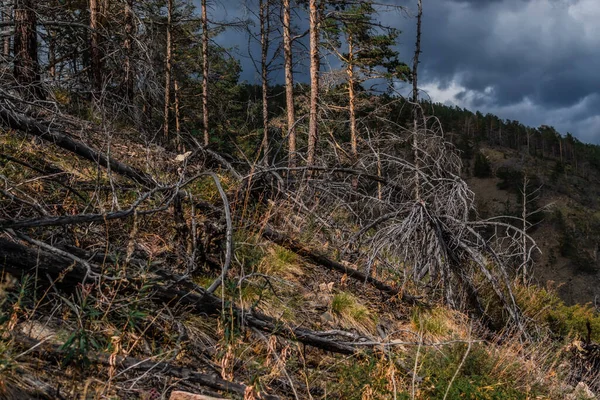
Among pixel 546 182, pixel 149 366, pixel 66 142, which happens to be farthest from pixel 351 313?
pixel 546 182

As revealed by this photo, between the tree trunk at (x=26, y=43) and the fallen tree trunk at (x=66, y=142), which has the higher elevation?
the tree trunk at (x=26, y=43)

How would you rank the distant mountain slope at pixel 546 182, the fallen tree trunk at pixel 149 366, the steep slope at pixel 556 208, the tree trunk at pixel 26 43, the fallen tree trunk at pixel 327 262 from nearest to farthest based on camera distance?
1. the fallen tree trunk at pixel 149 366
2. the fallen tree trunk at pixel 327 262
3. the tree trunk at pixel 26 43
4. the steep slope at pixel 556 208
5. the distant mountain slope at pixel 546 182

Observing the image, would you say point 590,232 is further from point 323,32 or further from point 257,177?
point 257,177

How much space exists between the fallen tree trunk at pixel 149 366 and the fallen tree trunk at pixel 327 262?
2.35 m

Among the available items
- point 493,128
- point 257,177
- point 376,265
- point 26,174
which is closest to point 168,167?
point 257,177

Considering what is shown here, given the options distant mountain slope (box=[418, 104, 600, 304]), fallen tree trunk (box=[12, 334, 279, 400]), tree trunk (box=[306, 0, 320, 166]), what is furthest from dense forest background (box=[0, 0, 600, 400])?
distant mountain slope (box=[418, 104, 600, 304])

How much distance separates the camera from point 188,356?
2.78 metres

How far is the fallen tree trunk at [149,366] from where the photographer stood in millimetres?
2137

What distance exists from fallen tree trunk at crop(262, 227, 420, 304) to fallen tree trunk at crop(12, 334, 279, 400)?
7.71ft

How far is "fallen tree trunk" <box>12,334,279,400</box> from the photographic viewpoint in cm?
214

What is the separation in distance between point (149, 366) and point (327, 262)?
2706 millimetres

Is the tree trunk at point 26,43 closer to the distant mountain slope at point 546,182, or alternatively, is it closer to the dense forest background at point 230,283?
the dense forest background at point 230,283

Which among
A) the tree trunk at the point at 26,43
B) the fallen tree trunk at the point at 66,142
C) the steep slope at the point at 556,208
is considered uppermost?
the tree trunk at the point at 26,43

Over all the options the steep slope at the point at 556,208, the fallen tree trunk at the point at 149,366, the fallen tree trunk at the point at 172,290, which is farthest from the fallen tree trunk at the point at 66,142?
the steep slope at the point at 556,208
